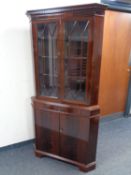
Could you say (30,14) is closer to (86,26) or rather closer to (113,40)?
(86,26)

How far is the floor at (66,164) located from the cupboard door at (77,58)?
0.91 meters

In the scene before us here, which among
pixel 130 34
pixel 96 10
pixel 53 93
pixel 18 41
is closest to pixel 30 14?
pixel 18 41

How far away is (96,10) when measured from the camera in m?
1.51

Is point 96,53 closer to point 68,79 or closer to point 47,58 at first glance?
point 68,79

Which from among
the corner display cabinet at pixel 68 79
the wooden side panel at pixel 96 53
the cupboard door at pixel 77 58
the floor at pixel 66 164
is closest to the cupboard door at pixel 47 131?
the corner display cabinet at pixel 68 79

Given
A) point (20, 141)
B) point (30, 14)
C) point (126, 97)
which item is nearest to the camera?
point (30, 14)

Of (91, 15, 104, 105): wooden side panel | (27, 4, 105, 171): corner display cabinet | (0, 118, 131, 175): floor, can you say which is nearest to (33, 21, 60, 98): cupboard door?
(27, 4, 105, 171): corner display cabinet

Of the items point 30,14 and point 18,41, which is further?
point 18,41

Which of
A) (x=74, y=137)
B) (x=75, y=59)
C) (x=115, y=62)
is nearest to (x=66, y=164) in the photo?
(x=74, y=137)

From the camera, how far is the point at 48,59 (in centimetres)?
192

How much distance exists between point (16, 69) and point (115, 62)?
5.94 ft

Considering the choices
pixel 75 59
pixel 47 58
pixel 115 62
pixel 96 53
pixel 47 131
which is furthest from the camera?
pixel 115 62

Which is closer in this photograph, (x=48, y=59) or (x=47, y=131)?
(x=48, y=59)

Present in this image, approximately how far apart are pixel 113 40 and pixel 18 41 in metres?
1.66
